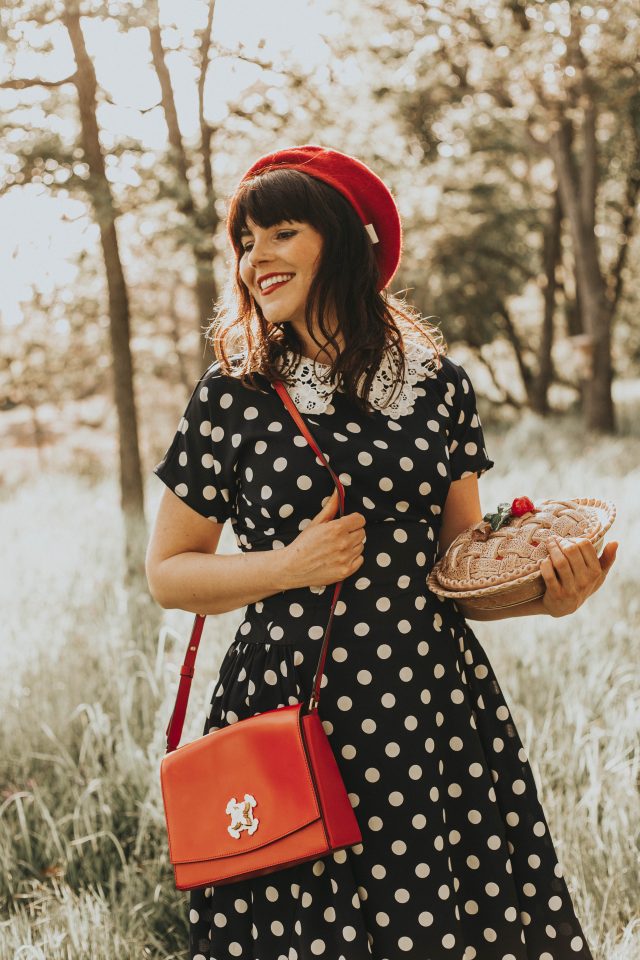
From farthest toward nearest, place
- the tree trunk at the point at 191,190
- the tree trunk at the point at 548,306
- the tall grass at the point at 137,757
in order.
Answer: the tree trunk at the point at 548,306 → the tree trunk at the point at 191,190 → the tall grass at the point at 137,757

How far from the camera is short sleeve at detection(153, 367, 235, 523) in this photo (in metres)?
1.81

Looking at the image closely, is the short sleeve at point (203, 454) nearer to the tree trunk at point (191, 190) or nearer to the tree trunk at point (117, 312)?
the tree trunk at point (117, 312)

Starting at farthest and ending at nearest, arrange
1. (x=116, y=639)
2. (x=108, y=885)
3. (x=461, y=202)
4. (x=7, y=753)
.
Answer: (x=461, y=202), (x=116, y=639), (x=7, y=753), (x=108, y=885)

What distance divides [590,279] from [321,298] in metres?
11.6

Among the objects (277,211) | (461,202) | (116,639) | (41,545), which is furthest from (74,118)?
(461,202)

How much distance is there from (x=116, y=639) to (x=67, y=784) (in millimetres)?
973

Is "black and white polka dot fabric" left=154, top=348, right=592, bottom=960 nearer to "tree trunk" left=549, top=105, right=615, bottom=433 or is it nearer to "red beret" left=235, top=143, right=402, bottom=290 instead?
"red beret" left=235, top=143, right=402, bottom=290

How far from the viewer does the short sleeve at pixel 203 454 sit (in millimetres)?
1811

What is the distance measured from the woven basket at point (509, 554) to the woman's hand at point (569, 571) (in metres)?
0.02

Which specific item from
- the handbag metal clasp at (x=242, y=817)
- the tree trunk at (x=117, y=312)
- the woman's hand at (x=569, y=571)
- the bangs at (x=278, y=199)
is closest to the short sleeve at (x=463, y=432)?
the woman's hand at (x=569, y=571)

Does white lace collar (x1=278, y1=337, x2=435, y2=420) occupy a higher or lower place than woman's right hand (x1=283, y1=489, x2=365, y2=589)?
higher

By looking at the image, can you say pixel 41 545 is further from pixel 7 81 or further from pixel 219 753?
pixel 219 753

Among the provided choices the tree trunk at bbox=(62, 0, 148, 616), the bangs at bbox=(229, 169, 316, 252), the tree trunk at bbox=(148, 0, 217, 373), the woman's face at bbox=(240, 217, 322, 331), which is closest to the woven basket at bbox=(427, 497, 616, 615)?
the woman's face at bbox=(240, 217, 322, 331)

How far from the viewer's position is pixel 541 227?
17953mm
